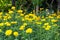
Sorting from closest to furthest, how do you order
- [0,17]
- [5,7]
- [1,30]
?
[1,30]
[0,17]
[5,7]

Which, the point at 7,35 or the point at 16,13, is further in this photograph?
the point at 16,13

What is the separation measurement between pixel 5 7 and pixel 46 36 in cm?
284

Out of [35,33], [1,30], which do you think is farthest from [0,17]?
[35,33]

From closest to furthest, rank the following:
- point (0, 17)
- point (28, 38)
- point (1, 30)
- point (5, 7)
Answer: point (28, 38), point (1, 30), point (0, 17), point (5, 7)

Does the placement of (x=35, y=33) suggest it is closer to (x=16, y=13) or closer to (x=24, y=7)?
(x=16, y=13)

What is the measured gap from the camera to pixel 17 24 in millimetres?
3828

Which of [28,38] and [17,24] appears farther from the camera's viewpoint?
[17,24]

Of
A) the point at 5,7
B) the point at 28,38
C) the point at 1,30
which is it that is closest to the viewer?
the point at 28,38

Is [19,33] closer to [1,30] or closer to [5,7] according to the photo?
[1,30]

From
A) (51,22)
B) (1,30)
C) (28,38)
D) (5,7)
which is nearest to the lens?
(28,38)

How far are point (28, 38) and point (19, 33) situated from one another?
9.3 inches

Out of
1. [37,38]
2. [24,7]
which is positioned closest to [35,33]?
[37,38]

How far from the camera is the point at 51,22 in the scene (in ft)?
12.5

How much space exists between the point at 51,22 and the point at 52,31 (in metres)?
0.52
